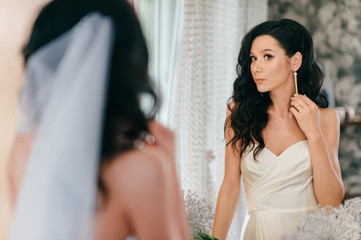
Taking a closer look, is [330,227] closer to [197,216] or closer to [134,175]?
[197,216]

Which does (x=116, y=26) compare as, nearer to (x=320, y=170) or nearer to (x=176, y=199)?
(x=176, y=199)

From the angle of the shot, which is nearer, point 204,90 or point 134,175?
point 134,175

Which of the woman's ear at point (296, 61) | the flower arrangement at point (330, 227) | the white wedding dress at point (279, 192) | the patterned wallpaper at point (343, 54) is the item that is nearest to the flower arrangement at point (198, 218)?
the flower arrangement at point (330, 227)

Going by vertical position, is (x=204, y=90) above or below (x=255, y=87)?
below

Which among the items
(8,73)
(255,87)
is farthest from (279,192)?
(8,73)

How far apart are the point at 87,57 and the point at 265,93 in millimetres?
1273

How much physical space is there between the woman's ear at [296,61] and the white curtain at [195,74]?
50 cm

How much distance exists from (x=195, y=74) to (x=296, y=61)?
72 cm

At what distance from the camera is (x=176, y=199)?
774 millimetres

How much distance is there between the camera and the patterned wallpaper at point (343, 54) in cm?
402

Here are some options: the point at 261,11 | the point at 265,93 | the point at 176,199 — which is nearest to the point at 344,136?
the point at 261,11

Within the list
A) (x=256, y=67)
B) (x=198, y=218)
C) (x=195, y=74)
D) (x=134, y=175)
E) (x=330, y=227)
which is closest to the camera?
(x=134, y=175)

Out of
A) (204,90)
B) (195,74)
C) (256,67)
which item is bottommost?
(204,90)

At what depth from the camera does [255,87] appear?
192cm
